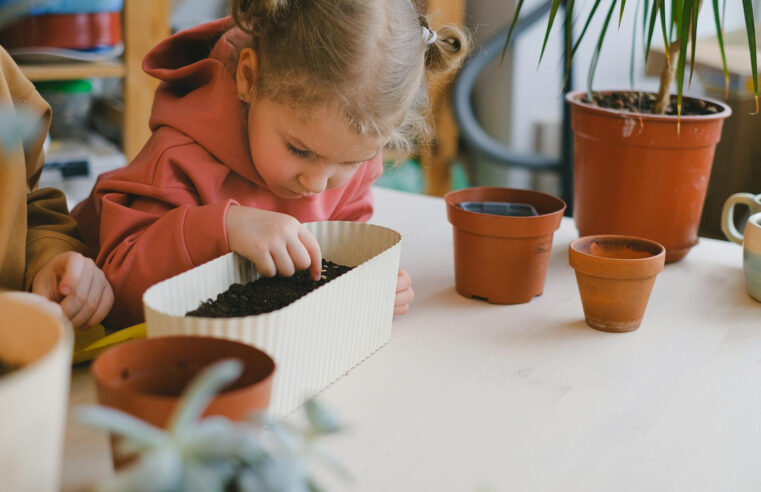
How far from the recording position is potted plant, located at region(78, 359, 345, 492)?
1.04 feet

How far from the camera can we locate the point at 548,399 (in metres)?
0.66

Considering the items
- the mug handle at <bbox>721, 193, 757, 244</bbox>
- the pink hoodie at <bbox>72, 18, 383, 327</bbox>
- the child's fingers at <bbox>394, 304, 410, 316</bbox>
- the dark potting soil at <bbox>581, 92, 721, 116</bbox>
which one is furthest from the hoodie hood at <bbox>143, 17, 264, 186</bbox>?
the mug handle at <bbox>721, 193, 757, 244</bbox>

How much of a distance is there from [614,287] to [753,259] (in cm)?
22

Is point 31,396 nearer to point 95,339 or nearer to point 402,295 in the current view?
point 95,339

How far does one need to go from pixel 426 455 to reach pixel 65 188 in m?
1.50

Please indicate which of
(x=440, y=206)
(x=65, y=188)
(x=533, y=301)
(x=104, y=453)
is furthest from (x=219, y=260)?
(x=65, y=188)

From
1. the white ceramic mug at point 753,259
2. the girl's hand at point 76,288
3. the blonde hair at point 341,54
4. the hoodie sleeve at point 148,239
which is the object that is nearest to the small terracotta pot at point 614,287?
the white ceramic mug at point 753,259

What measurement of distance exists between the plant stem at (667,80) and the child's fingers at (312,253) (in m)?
0.56

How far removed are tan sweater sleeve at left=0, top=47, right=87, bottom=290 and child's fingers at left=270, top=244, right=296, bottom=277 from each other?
0.25 metres

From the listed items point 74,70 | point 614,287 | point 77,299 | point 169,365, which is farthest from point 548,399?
point 74,70

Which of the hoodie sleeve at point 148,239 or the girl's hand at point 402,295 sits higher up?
the hoodie sleeve at point 148,239

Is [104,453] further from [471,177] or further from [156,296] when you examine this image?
[471,177]

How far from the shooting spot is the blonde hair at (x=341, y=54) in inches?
31.2

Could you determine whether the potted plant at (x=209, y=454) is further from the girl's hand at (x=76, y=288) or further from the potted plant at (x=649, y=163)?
the potted plant at (x=649, y=163)
